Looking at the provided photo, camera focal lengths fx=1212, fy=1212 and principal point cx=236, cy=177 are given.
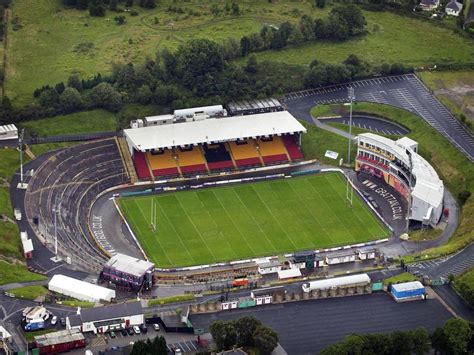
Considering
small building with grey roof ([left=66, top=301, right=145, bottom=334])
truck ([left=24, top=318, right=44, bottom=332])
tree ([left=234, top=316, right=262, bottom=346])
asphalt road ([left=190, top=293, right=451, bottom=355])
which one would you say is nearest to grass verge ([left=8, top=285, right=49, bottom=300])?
truck ([left=24, top=318, right=44, bottom=332])

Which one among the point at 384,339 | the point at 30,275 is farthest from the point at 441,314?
the point at 30,275

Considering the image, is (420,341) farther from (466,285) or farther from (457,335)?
(466,285)

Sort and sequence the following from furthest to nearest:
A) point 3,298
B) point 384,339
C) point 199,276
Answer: point 199,276 < point 3,298 < point 384,339

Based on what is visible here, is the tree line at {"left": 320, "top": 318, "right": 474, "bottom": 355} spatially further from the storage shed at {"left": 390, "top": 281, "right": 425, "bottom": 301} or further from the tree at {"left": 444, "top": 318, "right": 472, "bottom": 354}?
the storage shed at {"left": 390, "top": 281, "right": 425, "bottom": 301}

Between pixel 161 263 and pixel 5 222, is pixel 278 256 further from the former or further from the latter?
pixel 5 222

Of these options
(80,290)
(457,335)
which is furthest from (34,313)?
(457,335)

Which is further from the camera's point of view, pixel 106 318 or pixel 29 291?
pixel 29 291
